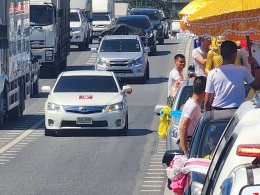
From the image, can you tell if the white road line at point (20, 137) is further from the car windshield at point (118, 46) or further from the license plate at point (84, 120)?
the car windshield at point (118, 46)

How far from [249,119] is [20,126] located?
21.3 metres

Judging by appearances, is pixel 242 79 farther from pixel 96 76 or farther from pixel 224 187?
pixel 96 76

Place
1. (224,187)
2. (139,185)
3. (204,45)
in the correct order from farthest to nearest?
(204,45) < (139,185) < (224,187)

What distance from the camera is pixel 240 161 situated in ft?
16.6

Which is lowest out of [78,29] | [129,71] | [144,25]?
[129,71]

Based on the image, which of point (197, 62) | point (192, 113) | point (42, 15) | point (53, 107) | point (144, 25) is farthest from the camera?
point (144, 25)

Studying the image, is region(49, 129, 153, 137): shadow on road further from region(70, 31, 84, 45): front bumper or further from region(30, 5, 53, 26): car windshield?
region(70, 31, 84, 45): front bumper

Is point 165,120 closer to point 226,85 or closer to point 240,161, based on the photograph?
point 226,85

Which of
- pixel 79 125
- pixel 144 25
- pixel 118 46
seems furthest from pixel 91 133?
pixel 144 25

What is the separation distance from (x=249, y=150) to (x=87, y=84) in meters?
20.1

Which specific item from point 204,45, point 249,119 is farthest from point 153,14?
point 249,119

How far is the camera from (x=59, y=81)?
2500 cm

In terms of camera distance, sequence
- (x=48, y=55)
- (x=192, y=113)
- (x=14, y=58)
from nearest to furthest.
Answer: (x=192, y=113), (x=14, y=58), (x=48, y=55)

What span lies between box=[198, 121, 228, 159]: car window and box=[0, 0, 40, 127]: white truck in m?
15.9
